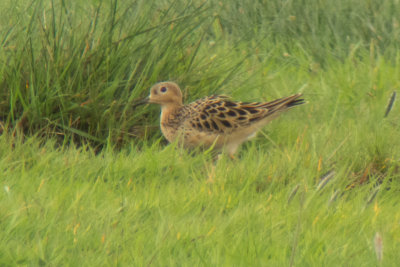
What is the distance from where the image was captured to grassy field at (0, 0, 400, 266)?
3666mm

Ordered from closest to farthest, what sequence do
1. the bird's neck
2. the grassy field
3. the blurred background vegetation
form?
the grassy field → the blurred background vegetation → the bird's neck

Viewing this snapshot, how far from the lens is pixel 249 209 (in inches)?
165

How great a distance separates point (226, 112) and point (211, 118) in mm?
116

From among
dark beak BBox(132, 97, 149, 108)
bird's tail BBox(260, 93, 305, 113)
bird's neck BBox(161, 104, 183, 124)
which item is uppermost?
bird's tail BBox(260, 93, 305, 113)

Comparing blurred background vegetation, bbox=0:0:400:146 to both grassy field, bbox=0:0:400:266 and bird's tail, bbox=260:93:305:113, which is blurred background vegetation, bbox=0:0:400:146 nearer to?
grassy field, bbox=0:0:400:266

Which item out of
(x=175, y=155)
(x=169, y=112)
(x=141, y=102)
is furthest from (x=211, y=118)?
(x=175, y=155)

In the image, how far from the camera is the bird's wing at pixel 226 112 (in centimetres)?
555

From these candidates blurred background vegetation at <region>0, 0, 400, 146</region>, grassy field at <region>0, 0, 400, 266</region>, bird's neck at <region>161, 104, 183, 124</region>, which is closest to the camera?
grassy field at <region>0, 0, 400, 266</region>

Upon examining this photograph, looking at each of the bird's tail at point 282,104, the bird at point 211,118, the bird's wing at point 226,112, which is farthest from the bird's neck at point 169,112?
the bird's tail at point 282,104

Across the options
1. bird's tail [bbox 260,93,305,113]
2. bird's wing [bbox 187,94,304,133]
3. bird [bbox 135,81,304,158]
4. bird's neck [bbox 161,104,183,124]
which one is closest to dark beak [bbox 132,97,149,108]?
bird [bbox 135,81,304,158]

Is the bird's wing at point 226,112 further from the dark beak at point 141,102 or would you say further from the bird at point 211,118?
the dark beak at point 141,102

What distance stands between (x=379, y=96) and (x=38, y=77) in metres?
2.86

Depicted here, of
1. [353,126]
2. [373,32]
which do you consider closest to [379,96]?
[353,126]

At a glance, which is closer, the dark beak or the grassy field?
the grassy field
